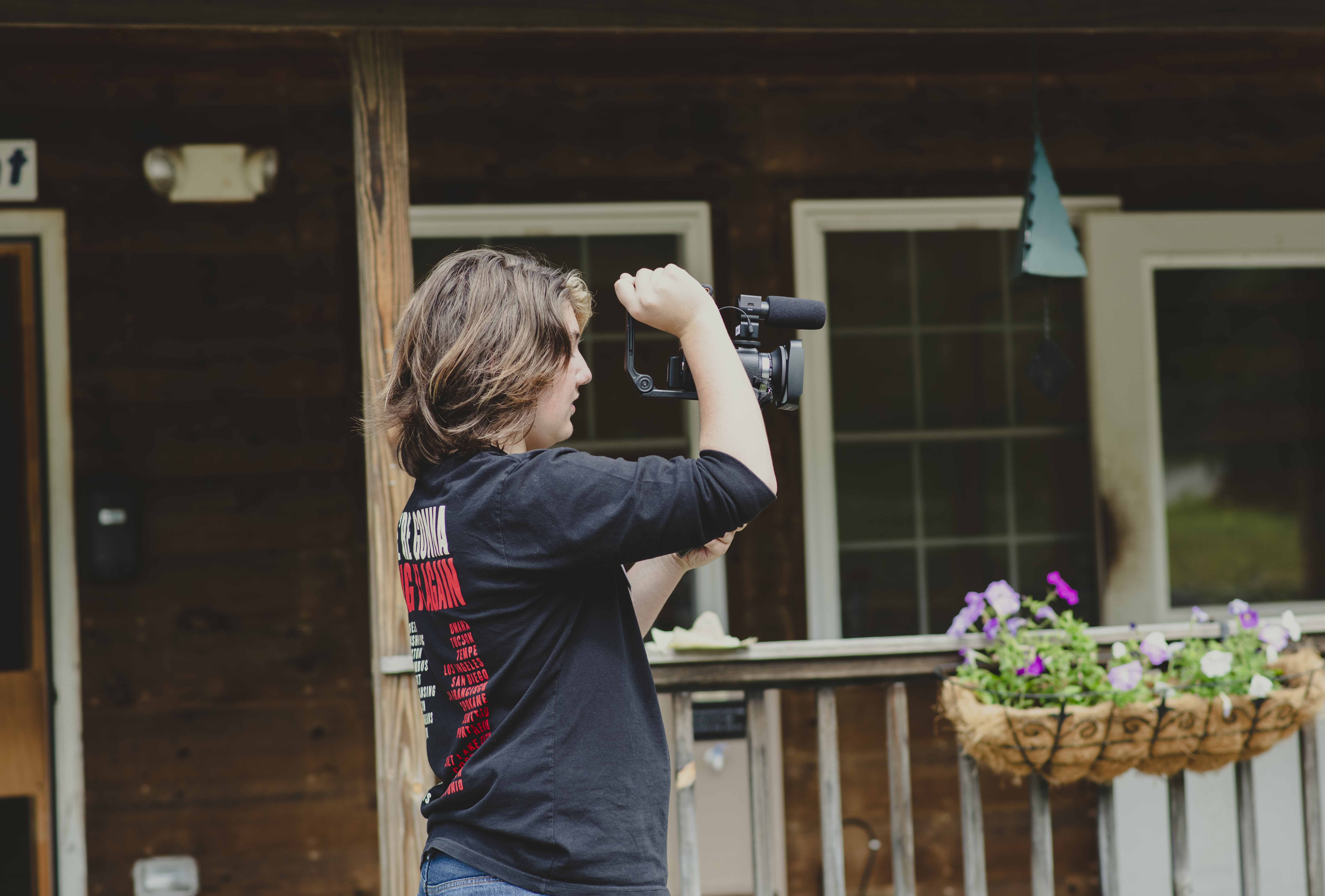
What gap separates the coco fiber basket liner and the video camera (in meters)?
1.06

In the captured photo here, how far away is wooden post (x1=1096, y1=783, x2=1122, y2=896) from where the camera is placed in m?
2.39

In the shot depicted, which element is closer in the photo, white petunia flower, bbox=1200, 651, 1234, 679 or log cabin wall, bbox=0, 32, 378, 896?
white petunia flower, bbox=1200, 651, 1234, 679

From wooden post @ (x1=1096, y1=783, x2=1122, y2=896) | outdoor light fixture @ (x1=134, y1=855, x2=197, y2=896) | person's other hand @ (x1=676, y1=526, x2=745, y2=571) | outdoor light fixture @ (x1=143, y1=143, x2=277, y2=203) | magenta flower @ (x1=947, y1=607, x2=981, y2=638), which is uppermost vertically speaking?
outdoor light fixture @ (x1=143, y1=143, x2=277, y2=203)

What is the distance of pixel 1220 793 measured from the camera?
3.38m

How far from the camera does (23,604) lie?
10.6 feet

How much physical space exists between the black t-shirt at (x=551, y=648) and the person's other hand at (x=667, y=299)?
15 centimetres

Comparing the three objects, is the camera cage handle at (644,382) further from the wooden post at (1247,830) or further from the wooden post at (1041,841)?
the wooden post at (1247,830)

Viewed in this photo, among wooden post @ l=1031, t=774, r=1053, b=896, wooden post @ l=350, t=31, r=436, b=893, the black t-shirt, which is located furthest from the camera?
wooden post @ l=1031, t=774, r=1053, b=896

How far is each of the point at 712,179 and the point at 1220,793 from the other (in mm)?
2303

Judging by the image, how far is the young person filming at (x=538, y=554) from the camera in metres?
1.15

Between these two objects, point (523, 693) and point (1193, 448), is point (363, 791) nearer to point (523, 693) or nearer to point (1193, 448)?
point (523, 693)

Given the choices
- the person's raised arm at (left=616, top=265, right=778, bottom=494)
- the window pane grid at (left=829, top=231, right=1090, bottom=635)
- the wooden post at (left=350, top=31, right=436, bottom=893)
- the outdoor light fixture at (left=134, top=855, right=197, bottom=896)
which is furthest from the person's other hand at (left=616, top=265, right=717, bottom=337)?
the outdoor light fixture at (left=134, top=855, right=197, bottom=896)

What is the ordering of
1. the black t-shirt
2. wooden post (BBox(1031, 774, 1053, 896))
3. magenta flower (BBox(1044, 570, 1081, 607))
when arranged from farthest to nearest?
wooden post (BBox(1031, 774, 1053, 896))
magenta flower (BBox(1044, 570, 1081, 607))
the black t-shirt

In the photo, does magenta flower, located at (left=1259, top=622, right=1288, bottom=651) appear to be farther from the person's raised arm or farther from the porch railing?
the person's raised arm
